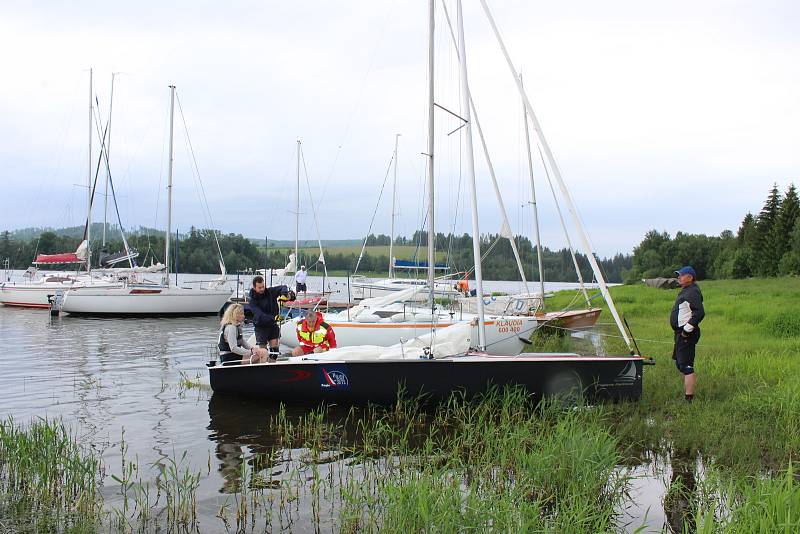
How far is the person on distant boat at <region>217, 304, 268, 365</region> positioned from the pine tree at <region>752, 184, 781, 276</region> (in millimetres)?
60268

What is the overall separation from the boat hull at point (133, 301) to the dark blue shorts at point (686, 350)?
26804 millimetres

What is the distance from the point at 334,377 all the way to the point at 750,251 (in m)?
67.0

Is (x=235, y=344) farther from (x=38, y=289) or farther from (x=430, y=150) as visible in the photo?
(x=38, y=289)

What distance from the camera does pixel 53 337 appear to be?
862 inches

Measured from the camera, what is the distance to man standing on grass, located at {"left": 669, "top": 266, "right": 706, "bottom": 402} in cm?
882

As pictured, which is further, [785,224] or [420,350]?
[785,224]

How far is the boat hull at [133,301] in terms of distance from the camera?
101 feet

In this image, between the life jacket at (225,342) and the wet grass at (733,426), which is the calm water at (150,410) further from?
the life jacket at (225,342)

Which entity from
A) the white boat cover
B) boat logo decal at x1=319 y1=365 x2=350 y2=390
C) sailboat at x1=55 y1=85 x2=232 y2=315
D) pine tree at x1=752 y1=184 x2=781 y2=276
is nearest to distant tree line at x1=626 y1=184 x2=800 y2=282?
pine tree at x1=752 y1=184 x2=781 y2=276

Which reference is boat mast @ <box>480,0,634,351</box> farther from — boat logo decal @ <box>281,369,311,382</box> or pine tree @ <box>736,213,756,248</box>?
pine tree @ <box>736,213,756,248</box>

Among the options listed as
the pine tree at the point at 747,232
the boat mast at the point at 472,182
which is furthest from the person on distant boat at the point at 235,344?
the pine tree at the point at 747,232

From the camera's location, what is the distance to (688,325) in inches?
346

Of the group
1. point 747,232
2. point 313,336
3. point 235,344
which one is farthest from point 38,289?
point 747,232

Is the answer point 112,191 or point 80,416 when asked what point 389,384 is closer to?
point 80,416
